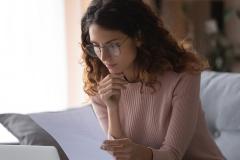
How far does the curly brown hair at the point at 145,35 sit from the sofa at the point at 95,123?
0.32m

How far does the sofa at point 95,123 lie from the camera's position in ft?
5.30

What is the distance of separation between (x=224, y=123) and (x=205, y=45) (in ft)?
6.92

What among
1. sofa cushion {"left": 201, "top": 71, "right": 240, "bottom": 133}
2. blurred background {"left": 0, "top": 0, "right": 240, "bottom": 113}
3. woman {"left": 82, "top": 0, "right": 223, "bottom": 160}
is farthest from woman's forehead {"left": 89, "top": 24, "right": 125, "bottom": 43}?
blurred background {"left": 0, "top": 0, "right": 240, "bottom": 113}

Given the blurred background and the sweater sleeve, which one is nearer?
the sweater sleeve

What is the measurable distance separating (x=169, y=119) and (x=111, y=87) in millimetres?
201

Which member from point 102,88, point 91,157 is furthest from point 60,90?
point 102,88

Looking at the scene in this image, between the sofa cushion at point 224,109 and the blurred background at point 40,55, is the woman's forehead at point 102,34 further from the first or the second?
the blurred background at point 40,55

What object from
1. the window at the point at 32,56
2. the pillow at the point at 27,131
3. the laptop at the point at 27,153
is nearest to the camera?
the laptop at the point at 27,153

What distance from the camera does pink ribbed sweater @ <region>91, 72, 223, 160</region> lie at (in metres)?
1.39

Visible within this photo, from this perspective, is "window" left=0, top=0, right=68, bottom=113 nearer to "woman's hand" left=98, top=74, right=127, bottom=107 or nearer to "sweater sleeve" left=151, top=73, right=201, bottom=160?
"woman's hand" left=98, top=74, right=127, bottom=107

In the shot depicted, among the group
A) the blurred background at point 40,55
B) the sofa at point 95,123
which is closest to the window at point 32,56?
the blurred background at point 40,55

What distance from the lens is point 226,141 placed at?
1.76 metres

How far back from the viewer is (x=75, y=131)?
5.67ft

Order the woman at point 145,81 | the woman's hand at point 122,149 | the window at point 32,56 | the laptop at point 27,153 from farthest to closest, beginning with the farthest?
the window at point 32,56, the woman at point 145,81, the woman's hand at point 122,149, the laptop at point 27,153
